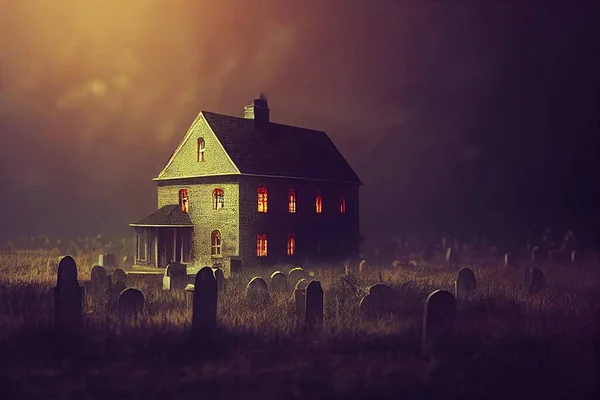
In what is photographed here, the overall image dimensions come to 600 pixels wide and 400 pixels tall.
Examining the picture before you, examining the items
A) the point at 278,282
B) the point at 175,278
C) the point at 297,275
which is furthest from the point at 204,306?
the point at 297,275

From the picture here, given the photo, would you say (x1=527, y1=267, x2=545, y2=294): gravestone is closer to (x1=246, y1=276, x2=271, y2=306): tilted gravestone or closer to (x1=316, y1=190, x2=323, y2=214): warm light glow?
(x1=246, y1=276, x2=271, y2=306): tilted gravestone

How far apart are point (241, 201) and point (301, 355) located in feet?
66.8

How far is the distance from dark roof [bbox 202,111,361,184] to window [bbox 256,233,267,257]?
3485 mm

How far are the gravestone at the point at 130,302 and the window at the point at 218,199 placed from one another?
15.9 meters

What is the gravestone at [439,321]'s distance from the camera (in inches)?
507

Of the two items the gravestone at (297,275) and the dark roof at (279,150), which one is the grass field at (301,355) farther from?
the dark roof at (279,150)

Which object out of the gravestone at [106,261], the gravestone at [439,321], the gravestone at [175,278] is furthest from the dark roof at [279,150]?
the gravestone at [439,321]

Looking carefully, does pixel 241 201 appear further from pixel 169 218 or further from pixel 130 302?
pixel 130 302

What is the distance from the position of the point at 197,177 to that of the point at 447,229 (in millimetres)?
31635

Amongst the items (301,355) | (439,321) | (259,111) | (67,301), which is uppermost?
(259,111)

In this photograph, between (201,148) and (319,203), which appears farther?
(319,203)

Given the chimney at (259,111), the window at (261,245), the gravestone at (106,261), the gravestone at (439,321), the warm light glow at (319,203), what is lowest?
the gravestone at (439,321)

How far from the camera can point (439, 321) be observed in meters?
13.0

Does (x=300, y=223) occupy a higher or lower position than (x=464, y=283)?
higher
